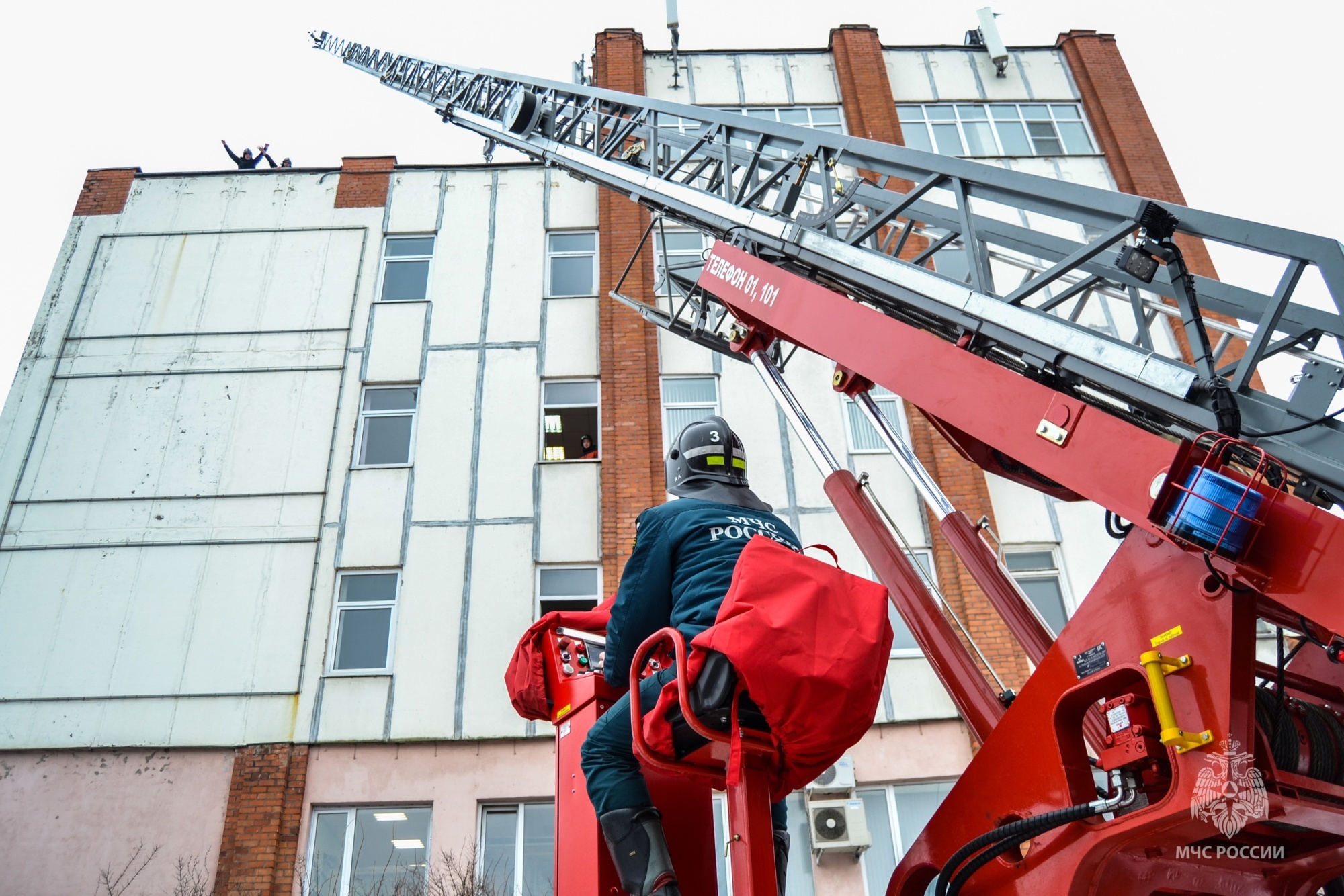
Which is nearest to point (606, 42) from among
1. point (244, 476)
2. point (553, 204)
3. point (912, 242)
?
point (553, 204)

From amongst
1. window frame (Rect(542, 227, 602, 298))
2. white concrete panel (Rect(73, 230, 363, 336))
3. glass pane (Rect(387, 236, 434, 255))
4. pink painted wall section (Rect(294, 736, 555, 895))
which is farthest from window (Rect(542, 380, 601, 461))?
pink painted wall section (Rect(294, 736, 555, 895))

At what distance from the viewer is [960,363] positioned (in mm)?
4406

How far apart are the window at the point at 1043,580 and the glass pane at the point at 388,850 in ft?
29.5

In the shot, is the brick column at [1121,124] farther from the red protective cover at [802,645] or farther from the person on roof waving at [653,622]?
the red protective cover at [802,645]

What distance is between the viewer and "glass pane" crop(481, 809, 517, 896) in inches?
479

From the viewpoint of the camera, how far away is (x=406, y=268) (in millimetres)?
17453

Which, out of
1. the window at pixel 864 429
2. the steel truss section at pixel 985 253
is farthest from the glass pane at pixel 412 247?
the steel truss section at pixel 985 253

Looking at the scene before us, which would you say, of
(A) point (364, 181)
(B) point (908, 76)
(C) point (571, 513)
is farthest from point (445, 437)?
(B) point (908, 76)

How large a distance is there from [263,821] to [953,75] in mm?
17750

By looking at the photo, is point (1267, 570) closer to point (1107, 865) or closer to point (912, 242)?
point (1107, 865)

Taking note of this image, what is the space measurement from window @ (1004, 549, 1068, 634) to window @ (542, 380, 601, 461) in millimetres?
6621

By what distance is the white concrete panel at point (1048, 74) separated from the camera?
19578mm

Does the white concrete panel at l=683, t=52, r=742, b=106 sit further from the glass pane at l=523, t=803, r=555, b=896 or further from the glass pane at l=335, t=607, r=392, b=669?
the glass pane at l=523, t=803, r=555, b=896

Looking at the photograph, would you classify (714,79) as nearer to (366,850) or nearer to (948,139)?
(948,139)
